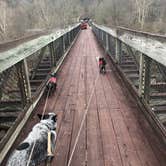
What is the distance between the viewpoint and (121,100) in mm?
3789

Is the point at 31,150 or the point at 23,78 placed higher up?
the point at 23,78

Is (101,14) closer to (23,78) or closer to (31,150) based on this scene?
(23,78)

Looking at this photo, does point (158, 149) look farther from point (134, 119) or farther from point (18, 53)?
point (18, 53)

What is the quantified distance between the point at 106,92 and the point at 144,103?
1.08 metres

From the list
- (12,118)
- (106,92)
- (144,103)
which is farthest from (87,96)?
(12,118)

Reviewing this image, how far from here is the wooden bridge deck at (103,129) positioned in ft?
7.54

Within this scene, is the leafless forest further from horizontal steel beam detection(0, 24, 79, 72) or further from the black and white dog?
the black and white dog

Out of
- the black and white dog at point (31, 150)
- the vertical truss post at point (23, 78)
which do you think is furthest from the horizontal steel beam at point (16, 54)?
the black and white dog at point (31, 150)

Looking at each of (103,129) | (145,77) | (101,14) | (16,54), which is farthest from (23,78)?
(101,14)

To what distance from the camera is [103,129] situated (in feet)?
9.34

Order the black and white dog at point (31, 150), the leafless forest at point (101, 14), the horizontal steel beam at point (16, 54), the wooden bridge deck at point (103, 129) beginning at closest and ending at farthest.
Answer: the black and white dog at point (31, 150)
the horizontal steel beam at point (16, 54)
the wooden bridge deck at point (103, 129)
the leafless forest at point (101, 14)

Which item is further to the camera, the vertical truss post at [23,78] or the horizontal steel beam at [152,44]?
the vertical truss post at [23,78]

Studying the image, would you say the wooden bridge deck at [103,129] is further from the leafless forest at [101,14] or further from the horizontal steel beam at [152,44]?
the leafless forest at [101,14]

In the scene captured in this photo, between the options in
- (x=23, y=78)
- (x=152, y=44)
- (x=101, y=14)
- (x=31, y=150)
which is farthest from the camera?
(x=101, y=14)
